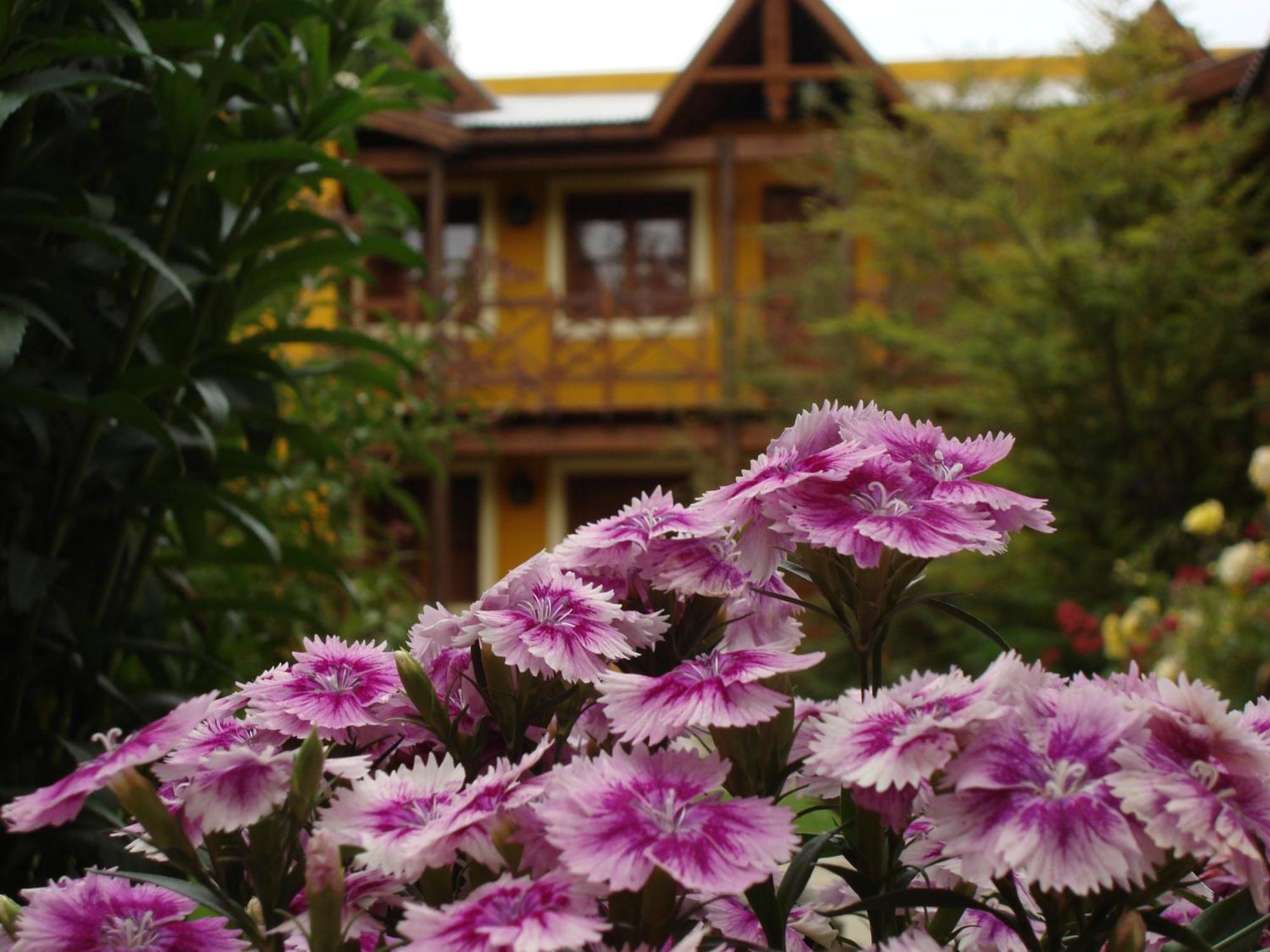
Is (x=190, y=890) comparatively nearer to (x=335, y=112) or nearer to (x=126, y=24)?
(x=126, y=24)

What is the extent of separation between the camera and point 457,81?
32.7ft

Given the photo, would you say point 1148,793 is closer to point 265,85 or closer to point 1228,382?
point 265,85

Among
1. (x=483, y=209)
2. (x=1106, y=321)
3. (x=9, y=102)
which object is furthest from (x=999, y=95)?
(x=9, y=102)

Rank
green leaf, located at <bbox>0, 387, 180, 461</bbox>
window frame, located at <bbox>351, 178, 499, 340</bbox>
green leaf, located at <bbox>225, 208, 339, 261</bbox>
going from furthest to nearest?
window frame, located at <bbox>351, 178, 499, 340</bbox>, green leaf, located at <bbox>225, 208, 339, 261</bbox>, green leaf, located at <bbox>0, 387, 180, 461</bbox>

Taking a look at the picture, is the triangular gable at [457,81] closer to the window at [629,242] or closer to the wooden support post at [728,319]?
the window at [629,242]

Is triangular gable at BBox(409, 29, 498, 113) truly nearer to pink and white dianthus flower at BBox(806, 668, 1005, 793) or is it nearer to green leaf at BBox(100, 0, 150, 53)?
green leaf at BBox(100, 0, 150, 53)

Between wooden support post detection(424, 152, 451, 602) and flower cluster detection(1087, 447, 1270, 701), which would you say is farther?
wooden support post detection(424, 152, 451, 602)

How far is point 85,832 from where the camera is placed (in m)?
1.27

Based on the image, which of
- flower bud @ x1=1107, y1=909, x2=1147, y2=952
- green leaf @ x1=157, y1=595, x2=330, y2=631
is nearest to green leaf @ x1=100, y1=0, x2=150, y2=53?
green leaf @ x1=157, y1=595, x2=330, y2=631

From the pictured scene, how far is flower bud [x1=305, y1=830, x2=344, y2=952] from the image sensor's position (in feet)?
1.62

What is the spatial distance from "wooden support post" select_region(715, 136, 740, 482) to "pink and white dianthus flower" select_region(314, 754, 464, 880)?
8.68m

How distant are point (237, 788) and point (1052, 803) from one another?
346 millimetres

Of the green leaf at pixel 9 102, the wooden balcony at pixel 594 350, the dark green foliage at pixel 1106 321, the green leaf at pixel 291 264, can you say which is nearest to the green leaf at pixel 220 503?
the green leaf at pixel 291 264

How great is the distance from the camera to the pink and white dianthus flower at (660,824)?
48 centimetres
